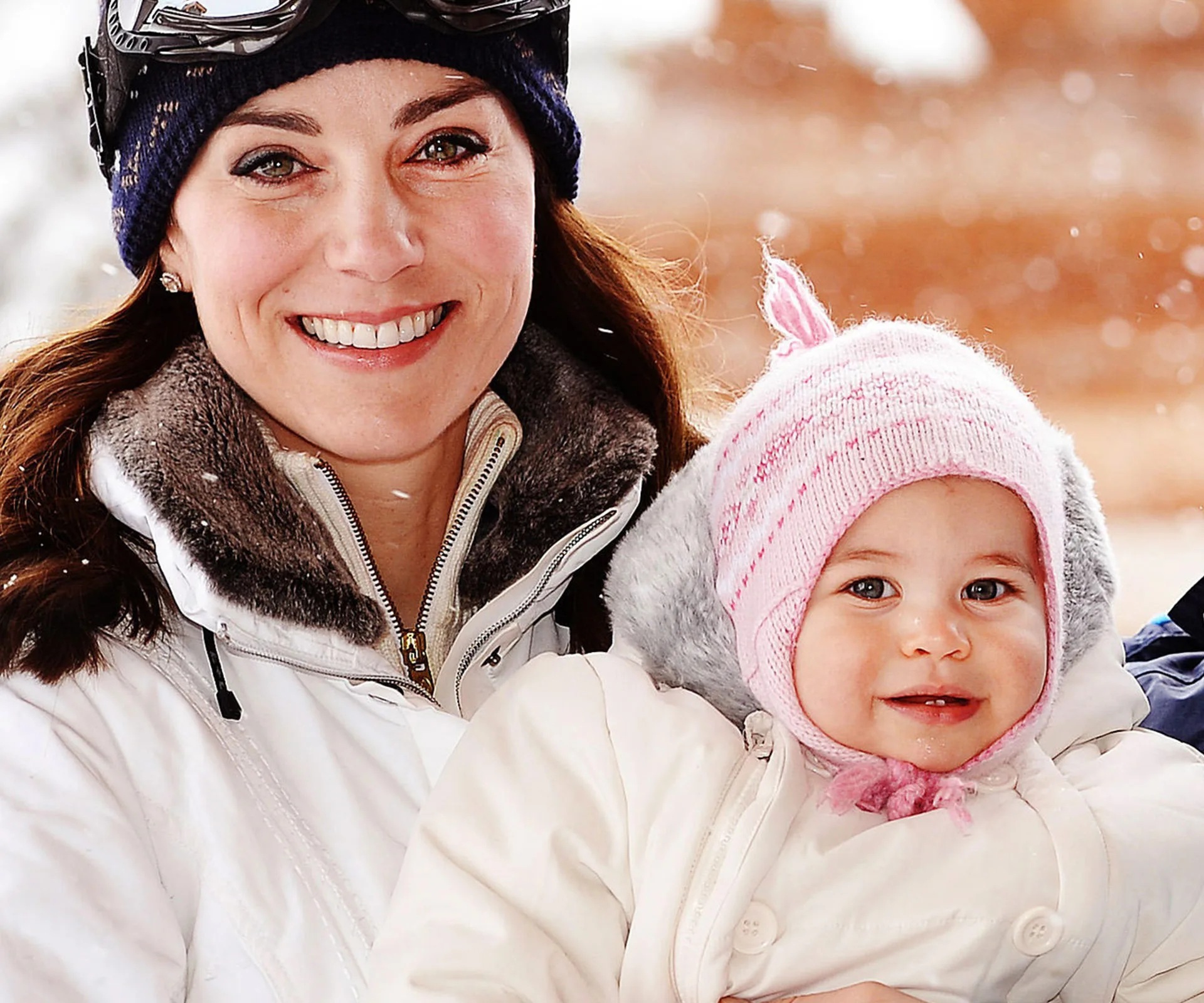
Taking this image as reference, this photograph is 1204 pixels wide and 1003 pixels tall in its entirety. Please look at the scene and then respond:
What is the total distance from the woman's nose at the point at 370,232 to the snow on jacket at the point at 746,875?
1.66 ft

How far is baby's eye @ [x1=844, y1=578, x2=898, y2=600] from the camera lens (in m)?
1.55

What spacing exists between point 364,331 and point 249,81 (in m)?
0.30

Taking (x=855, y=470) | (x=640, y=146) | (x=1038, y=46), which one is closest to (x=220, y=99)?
(x=855, y=470)

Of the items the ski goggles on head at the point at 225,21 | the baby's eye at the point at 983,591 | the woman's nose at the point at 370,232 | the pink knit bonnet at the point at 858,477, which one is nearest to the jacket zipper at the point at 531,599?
the pink knit bonnet at the point at 858,477

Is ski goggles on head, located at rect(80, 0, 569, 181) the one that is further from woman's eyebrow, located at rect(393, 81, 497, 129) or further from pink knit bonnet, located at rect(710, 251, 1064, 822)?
pink knit bonnet, located at rect(710, 251, 1064, 822)


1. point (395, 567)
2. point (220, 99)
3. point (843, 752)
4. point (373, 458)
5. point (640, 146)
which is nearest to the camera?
point (843, 752)

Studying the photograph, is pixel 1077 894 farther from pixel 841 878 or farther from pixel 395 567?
pixel 395 567

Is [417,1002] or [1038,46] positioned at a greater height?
[1038,46]

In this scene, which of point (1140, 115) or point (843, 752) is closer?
point (843, 752)

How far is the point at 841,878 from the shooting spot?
149 cm

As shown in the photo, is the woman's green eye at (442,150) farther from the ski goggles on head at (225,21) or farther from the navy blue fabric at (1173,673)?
the navy blue fabric at (1173,673)

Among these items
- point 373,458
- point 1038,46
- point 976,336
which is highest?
point 1038,46

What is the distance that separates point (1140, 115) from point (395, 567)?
3.89 m

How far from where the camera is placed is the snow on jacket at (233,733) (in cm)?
147
